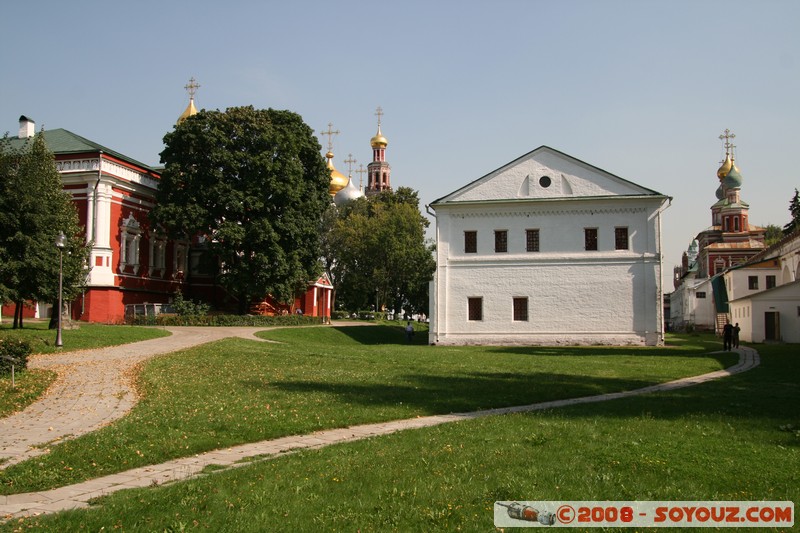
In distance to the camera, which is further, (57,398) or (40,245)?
(40,245)

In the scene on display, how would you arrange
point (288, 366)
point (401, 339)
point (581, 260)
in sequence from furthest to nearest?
point (401, 339) < point (581, 260) < point (288, 366)

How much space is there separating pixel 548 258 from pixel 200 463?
32.4 meters

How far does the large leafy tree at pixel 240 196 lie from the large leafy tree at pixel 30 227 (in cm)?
1401

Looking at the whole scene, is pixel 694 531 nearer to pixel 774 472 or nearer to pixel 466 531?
pixel 466 531

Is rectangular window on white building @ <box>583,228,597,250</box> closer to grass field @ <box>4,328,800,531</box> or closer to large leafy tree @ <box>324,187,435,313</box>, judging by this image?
grass field @ <box>4,328,800,531</box>

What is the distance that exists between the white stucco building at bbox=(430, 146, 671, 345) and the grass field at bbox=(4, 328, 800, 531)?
20.6 m

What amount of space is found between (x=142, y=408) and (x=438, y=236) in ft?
95.1

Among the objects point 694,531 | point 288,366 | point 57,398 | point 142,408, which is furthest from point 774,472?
point 288,366

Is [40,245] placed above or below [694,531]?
above

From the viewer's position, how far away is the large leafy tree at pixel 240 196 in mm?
42469

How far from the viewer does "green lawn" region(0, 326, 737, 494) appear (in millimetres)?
8750

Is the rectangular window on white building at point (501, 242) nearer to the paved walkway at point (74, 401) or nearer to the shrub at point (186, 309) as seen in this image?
the shrub at point (186, 309)

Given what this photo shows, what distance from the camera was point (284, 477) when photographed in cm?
734

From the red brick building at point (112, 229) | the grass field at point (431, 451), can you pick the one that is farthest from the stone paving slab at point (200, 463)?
the red brick building at point (112, 229)
